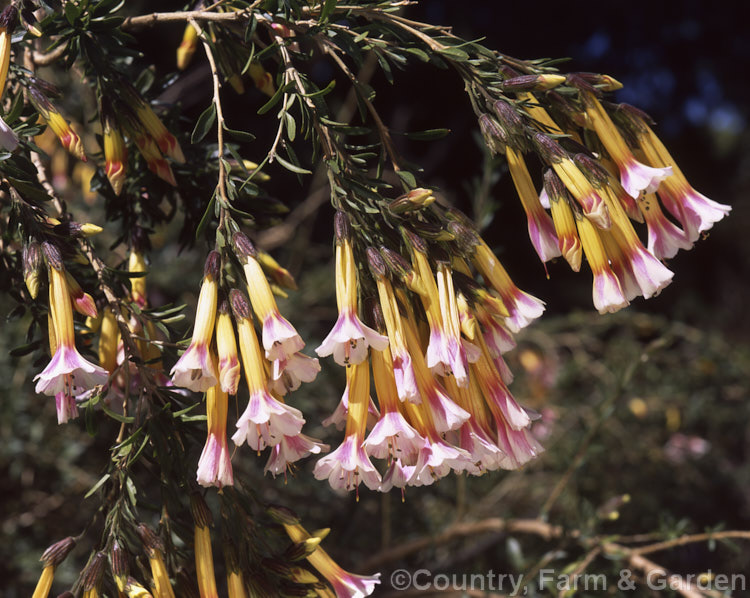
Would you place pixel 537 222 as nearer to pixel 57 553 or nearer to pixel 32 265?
pixel 32 265

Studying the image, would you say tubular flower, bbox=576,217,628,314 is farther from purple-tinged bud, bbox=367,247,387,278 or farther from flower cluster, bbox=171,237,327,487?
flower cluster, bbox=171,237,327,487

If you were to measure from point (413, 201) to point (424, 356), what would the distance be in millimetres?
261

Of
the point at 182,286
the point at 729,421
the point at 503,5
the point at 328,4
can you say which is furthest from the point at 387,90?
the point at 328,4

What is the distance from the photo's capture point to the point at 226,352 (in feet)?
Answer: 3.00

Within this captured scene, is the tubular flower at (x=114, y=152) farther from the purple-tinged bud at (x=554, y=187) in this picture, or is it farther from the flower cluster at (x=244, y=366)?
the purple-tinged bud at (x=554, y=187)

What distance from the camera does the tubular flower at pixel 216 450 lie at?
90cm

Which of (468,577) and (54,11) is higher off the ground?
(54,11)

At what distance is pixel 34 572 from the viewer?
6.66 ft

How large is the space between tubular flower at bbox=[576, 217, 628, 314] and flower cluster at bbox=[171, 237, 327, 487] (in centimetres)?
43

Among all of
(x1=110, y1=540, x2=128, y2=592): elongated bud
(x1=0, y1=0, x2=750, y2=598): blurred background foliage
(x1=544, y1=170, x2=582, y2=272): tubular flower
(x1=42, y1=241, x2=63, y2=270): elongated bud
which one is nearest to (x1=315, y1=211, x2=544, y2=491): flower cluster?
(x1=544, y1=170, x2=582, y2=272): tubular flower

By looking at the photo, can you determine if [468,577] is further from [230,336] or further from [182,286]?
[182,286]

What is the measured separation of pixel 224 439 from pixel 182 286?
6.54 ft

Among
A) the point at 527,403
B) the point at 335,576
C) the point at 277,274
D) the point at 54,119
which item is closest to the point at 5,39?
the point at 54,119

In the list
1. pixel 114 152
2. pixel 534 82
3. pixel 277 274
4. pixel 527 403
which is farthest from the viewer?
pixel 527 403
